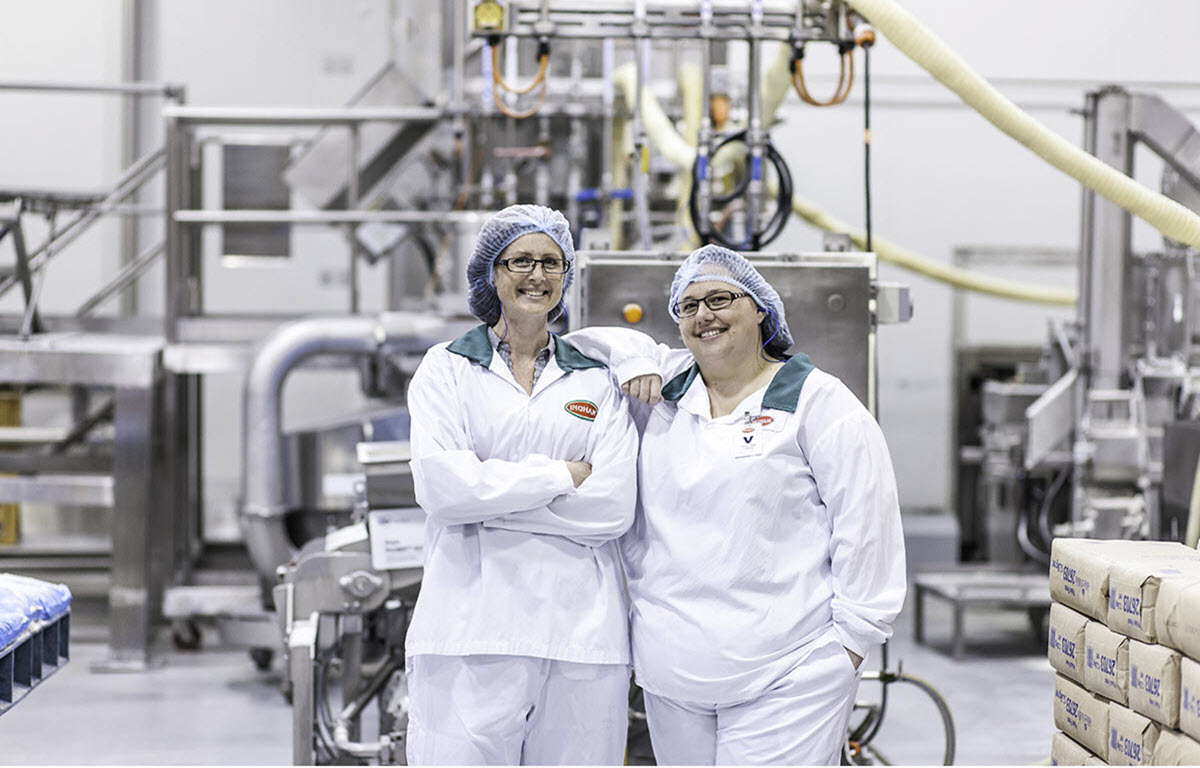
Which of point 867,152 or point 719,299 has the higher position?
point 867,152

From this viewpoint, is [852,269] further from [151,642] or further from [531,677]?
[151,642]

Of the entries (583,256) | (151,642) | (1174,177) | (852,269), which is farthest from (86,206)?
(1174,177)

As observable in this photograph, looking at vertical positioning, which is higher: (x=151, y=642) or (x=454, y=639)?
(x=454, y=639)

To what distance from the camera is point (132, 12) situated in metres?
7.30

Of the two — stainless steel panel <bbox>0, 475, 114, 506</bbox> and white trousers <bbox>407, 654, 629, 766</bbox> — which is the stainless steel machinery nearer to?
white trousers <bbox>407, 654, 629, 766</bbox>

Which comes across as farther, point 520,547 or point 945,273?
point 945,273

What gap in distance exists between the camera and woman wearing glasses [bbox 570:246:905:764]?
211cm

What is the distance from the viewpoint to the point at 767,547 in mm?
2137

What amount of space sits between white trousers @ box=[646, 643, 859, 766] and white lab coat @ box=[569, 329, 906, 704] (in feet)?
0.08

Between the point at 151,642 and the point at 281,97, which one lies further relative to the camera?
the point at 281,97

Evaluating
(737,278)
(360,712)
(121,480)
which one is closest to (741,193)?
(737,278)

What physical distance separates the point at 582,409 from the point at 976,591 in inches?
137

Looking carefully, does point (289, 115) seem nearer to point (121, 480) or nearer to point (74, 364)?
point (74, 364)

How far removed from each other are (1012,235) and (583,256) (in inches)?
182
